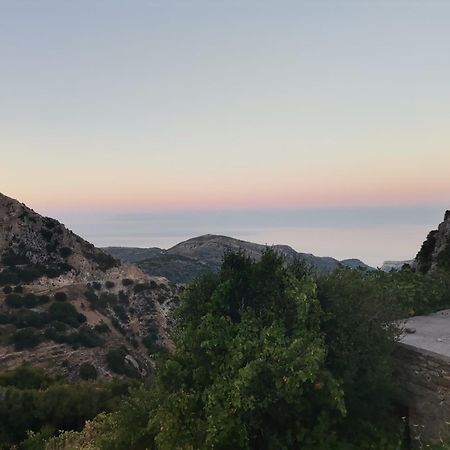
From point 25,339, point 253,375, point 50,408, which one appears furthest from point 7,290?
point 253,375

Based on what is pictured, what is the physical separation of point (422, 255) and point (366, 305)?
15.5m

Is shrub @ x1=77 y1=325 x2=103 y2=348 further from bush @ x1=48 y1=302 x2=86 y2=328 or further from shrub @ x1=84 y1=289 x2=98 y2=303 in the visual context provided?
shrub @ x1=84 y1=289 x2=98 y2=303

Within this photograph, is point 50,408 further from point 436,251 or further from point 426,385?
point 436,251

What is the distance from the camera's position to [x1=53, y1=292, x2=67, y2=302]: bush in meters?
60.5

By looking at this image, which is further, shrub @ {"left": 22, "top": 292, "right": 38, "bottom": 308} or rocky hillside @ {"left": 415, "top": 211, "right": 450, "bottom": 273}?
shrub @ {"left": 22, "top": 292, "right": 38, "bottom": 308}

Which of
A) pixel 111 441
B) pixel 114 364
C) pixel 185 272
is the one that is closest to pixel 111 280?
pixel 114 364

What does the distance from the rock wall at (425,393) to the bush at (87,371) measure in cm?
3854

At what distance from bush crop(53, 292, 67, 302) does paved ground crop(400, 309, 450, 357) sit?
54066 mm

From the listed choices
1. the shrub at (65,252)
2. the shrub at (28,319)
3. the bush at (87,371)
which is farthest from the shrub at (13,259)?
the bush at (87,371)

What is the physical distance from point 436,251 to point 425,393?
13580mm

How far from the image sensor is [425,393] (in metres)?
10.7

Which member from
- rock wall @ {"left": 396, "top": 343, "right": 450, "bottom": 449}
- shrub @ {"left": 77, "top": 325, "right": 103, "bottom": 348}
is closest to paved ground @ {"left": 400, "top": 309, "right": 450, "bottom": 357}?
rock wall @ {"left": 396, "top": 343, "right": 450, "bottom": 449}

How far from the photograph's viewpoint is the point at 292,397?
9195 mm

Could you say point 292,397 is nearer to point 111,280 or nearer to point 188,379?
point 188,379
